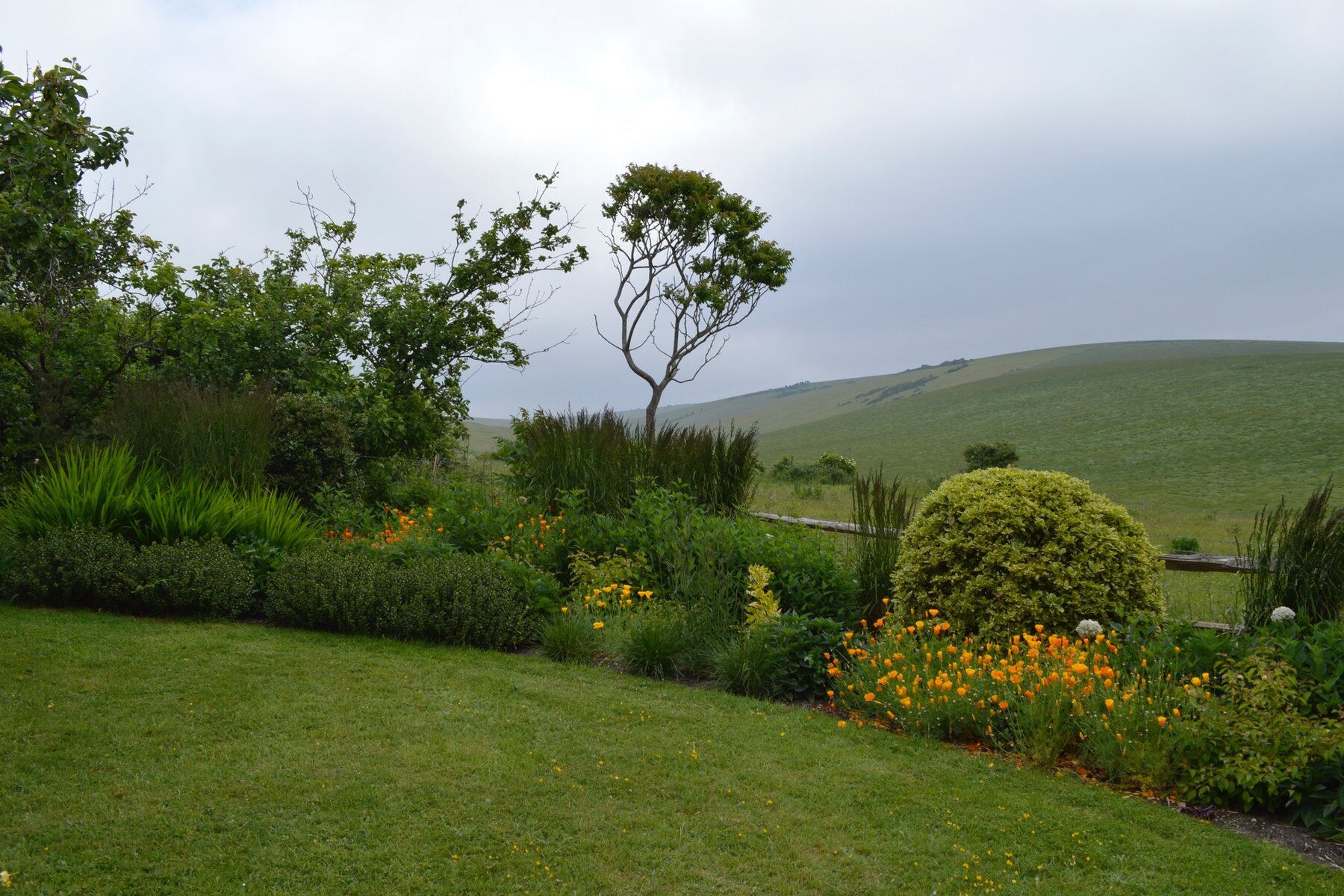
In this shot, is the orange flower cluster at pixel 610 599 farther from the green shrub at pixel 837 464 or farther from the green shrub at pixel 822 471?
the green shrub at pixel 837 464

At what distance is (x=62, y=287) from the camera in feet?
38.1

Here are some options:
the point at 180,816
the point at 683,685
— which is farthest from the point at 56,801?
the point at 683,685

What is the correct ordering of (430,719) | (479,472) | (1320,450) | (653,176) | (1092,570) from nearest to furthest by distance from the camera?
1. (430,719)
2. (1092,570)
3. (479,472)
4. (653,176)
5. (1320,450)

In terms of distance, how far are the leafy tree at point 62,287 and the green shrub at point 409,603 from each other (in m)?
2.92

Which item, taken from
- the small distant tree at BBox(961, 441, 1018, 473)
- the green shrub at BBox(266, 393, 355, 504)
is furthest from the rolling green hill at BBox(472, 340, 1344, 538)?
the green shrub at BBox(266, 393, 355, 504)

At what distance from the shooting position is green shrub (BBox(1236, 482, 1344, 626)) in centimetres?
559

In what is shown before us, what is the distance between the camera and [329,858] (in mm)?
3143

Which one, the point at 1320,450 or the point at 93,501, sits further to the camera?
the point at 1320,450

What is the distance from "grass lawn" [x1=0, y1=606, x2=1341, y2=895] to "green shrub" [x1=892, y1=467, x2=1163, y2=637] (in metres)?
1.52

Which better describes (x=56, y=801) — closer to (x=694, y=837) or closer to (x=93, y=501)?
(x=694, y=837)

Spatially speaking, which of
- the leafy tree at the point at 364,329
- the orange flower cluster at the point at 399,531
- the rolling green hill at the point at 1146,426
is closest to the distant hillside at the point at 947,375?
the rolling green hill at the point at 1146,426

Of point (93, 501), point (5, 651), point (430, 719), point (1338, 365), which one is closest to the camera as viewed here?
point (430, 719)

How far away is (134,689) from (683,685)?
3.13m

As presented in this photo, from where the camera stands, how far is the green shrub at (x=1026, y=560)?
5715 mm
